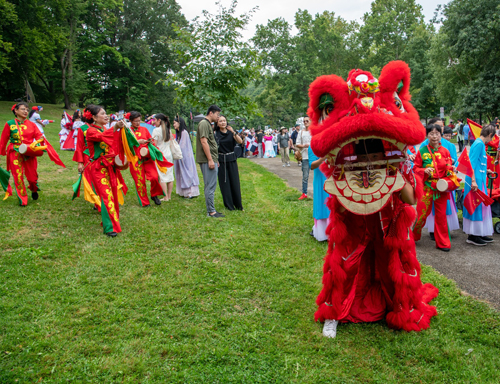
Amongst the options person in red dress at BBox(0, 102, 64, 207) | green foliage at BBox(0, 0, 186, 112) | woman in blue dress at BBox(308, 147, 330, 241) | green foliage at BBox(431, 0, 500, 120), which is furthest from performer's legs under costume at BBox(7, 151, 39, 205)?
green foliage at BBox(431, 0, 500, 120)

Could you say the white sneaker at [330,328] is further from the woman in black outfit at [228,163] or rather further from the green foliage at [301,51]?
the green foliage at [301,51]

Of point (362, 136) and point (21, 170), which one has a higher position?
point (21, 170)

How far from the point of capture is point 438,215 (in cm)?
526

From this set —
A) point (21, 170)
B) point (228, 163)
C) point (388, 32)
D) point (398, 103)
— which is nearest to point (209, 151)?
point (228, 163)

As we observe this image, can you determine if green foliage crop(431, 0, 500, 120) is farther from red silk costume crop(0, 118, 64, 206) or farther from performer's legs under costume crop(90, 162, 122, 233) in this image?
red silk costume crop(0, 118, 64, 206)

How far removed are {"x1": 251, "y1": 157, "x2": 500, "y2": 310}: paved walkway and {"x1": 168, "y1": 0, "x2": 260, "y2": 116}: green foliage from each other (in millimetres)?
6165

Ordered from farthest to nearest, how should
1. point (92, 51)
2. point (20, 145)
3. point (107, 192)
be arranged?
point (92, 51) → point (20, 145) → point (107, 192)

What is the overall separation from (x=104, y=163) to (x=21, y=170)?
3228 millimetres

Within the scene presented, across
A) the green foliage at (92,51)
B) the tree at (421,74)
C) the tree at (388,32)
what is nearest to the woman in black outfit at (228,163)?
the green foliage at (92,51)

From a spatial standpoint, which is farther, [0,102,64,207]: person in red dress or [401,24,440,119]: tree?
[401,24,440,119]: tree

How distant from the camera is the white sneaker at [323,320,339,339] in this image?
303 centimetres

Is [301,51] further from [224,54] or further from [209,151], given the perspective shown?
[209,151]

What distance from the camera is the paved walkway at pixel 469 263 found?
389cm

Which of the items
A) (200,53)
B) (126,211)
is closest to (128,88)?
(200,53)
